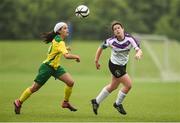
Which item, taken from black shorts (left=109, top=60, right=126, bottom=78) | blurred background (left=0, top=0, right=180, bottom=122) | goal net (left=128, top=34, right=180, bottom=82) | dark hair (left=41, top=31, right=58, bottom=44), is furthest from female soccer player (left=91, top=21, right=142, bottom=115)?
goal net (left=128, top=34, right=180, bottom=82)

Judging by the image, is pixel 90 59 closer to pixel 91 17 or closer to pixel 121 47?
pixel 91 17

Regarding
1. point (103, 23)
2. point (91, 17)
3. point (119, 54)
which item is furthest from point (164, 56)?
point (91, 17)

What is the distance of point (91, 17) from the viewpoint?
2697 inches

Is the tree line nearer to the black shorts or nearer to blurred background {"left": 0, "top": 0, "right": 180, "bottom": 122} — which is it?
blurred background {"left": 0, "top": 0, "right": 180, "bottom": 122}

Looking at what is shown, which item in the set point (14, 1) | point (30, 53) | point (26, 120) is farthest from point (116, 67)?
point (14, 1)

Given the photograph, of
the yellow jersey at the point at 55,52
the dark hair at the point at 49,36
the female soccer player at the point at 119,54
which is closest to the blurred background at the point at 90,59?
the female soccer player at the point at 119,54

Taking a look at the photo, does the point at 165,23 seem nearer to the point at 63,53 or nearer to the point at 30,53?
the point at 30,53

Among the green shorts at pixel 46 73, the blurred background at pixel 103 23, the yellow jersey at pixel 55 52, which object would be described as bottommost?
the green shorts at pixel 46 73

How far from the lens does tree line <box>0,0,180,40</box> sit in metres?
55.6

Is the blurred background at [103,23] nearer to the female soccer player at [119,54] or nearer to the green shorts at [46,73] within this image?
the female soccer player at [119,54]

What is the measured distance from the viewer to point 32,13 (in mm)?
57625

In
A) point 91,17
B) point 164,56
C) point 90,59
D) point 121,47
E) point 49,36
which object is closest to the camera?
point 121,47

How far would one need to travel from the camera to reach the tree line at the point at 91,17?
5556 cm

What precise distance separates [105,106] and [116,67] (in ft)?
8.09
